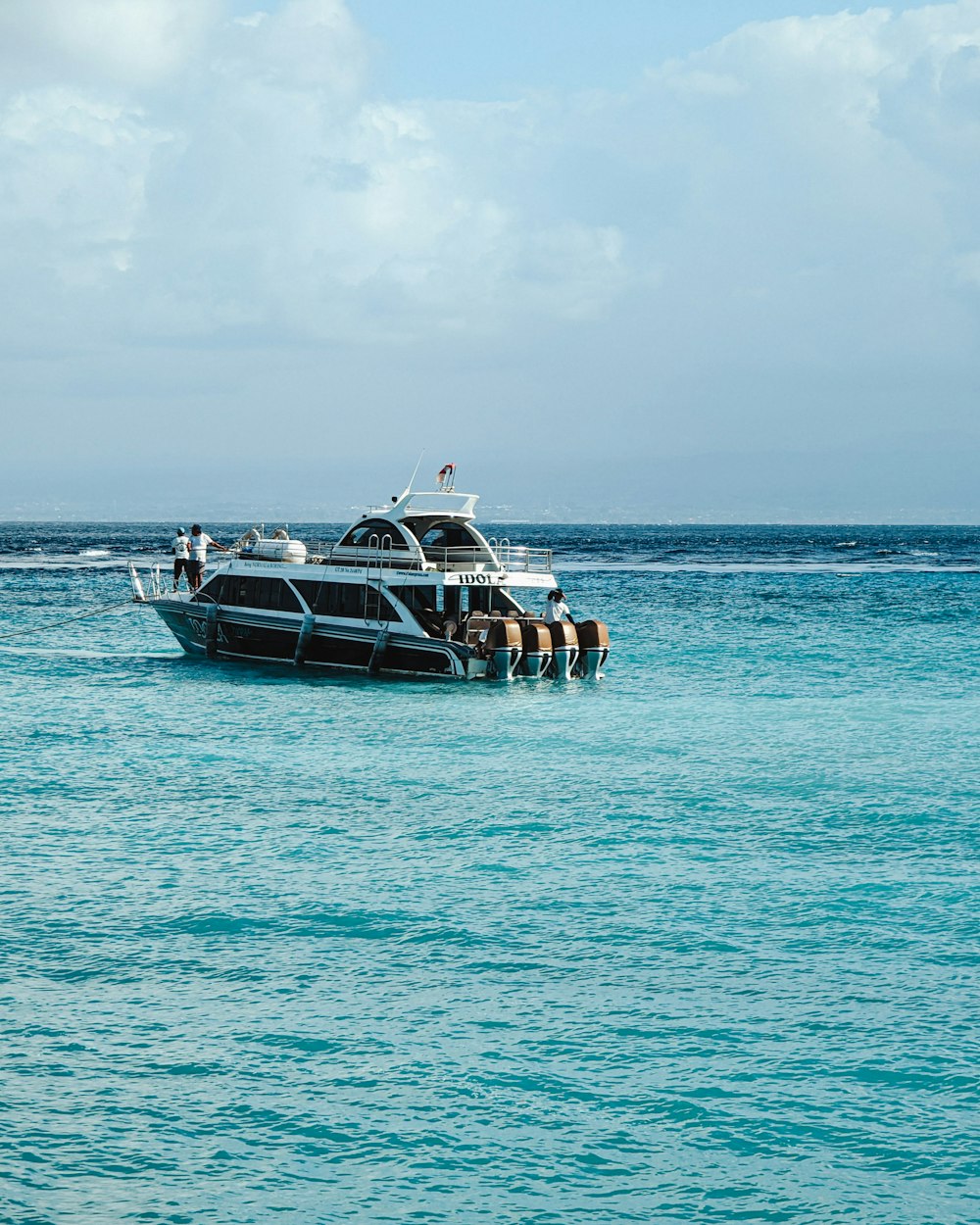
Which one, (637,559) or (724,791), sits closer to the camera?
(724,791)

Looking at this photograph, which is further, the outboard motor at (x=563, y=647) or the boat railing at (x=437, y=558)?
the boat railing at (x=437, y=558)

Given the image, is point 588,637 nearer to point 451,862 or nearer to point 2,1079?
point 451,862

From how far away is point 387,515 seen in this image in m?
35.7

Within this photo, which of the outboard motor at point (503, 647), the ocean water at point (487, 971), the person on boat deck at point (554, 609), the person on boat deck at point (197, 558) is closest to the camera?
the ocean water at point (487, 971)

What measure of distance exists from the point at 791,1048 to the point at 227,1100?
4681 mm

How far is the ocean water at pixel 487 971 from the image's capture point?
9.08m

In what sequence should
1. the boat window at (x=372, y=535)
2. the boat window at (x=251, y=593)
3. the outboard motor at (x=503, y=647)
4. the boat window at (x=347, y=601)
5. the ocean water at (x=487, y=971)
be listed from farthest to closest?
the boat window at (x=251, y=593) < the boat window at (x=372, y=535) < the boat window at (x=347, y=601) < the outboard motor at (x=503, y=647) < the ocean water at (x=487, y=971)

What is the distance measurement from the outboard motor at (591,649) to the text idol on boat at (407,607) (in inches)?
1.1

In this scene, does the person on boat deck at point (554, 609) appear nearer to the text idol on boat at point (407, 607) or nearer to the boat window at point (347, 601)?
the text idol on boat at point (407, 607)

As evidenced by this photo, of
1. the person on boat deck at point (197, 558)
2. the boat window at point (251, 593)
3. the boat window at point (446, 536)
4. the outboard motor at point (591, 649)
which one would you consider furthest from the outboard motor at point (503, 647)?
the person on boat deck at point (197, 558)

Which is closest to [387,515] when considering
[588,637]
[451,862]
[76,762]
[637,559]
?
[588,637]

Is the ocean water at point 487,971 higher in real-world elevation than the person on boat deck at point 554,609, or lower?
lower

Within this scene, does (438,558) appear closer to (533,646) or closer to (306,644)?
(533,646)

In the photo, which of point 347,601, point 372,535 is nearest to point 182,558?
point 372,535
